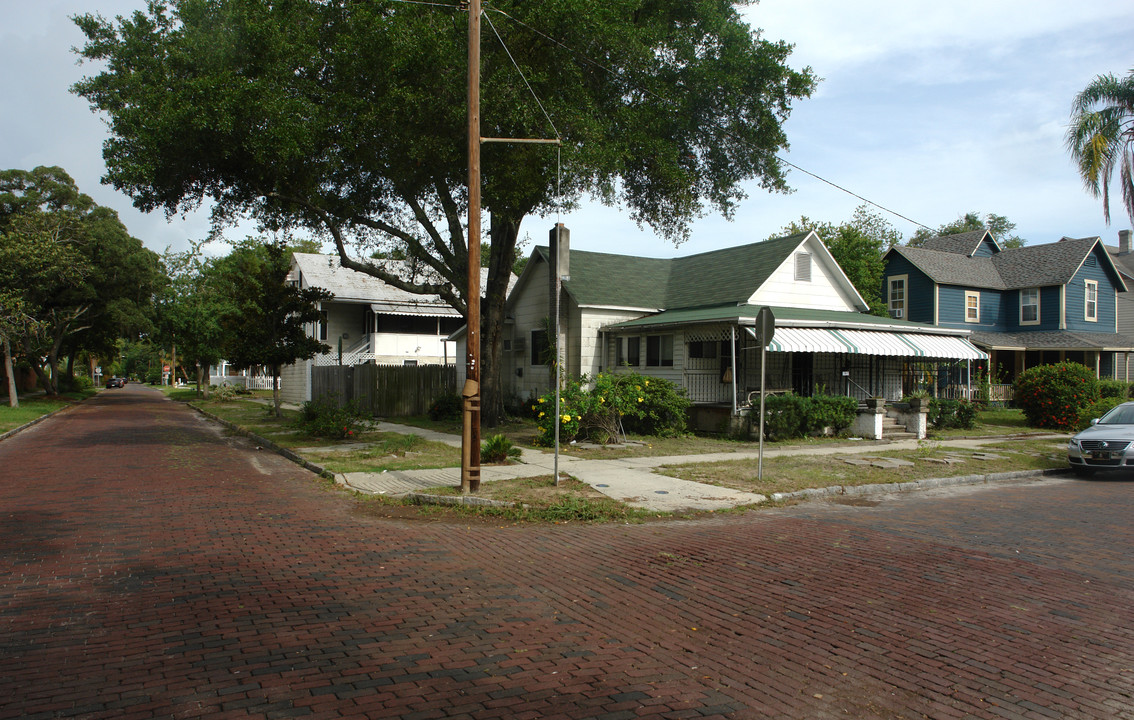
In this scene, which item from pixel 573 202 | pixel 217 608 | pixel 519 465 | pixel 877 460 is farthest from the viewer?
pixel 573 202

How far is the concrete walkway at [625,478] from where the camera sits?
415 inches

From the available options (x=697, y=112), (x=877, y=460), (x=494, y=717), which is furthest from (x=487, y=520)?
(x=697, y=112)

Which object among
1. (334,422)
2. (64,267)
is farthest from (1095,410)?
(64,267)

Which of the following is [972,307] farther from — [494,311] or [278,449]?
[278,449]

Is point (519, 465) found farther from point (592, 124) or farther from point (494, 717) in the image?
point (494, 717)

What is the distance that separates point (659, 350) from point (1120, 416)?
1158 centimetres

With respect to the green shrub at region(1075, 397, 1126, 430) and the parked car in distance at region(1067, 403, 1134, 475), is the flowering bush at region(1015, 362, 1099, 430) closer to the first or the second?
the green shrub at region(1075, 397, 1126, 430)

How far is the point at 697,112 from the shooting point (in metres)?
19.5

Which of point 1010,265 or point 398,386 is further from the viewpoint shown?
point 1010,265

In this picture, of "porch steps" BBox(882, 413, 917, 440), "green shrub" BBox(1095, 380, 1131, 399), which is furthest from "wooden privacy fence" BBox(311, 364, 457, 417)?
"green shrub" BBox(1095, 380, 1131, 399)

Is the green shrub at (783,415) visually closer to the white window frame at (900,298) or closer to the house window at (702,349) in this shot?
the house window at (702,349)

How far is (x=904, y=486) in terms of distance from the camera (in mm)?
12320

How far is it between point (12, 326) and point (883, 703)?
3609 centimetres

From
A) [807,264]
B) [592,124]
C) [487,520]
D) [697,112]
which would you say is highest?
[697,112]
